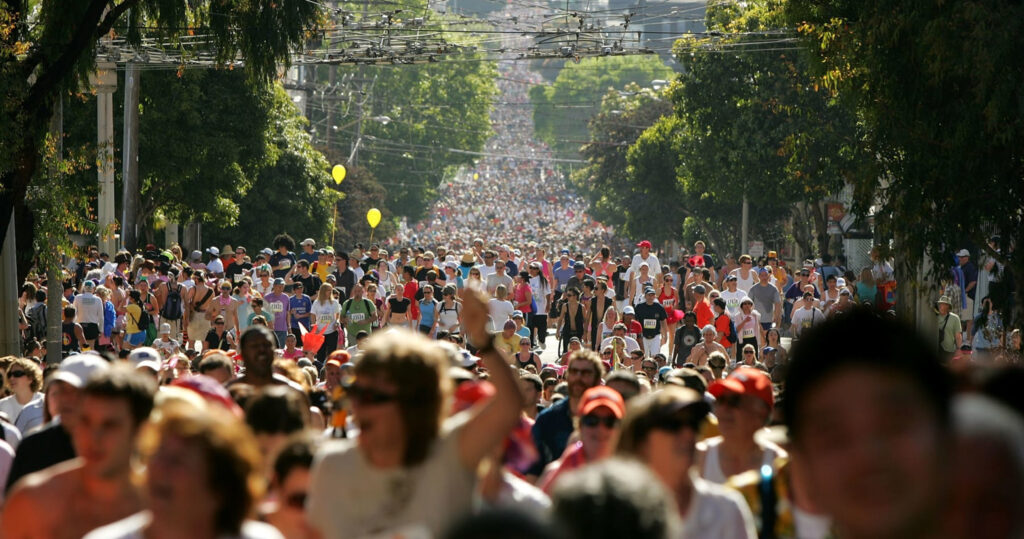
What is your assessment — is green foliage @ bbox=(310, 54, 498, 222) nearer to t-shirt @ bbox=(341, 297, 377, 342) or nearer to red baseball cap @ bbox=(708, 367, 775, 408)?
t-shirt @ bbox=(341, 297, 377, 342)

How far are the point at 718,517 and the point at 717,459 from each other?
1311mm

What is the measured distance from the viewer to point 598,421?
19.7ft

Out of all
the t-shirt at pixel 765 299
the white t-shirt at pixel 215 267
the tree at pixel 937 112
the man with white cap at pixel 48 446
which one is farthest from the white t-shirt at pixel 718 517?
the white t-shirt at pixel 215 267

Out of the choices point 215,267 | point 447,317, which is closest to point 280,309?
point 447,317

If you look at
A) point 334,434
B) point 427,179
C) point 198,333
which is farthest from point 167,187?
point 427,179

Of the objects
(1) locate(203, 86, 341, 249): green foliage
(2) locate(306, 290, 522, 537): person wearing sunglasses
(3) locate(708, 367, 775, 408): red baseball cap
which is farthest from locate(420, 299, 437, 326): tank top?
(1) locate(203, 86, 341, 249): green foliage

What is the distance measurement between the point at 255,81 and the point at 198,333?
21.8ft

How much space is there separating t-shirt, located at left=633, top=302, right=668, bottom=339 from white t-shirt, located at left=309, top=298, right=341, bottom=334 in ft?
13.8

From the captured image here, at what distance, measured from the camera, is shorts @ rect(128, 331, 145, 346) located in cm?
2166

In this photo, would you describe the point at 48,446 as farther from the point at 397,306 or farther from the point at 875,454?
the point at 397,306

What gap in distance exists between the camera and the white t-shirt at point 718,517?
449cm

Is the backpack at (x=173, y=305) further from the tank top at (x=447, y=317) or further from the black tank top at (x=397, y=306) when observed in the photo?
the tank top at (x=447, y=317)

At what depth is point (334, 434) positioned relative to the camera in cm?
650

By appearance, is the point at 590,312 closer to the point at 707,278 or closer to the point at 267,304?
the point at 707,278
